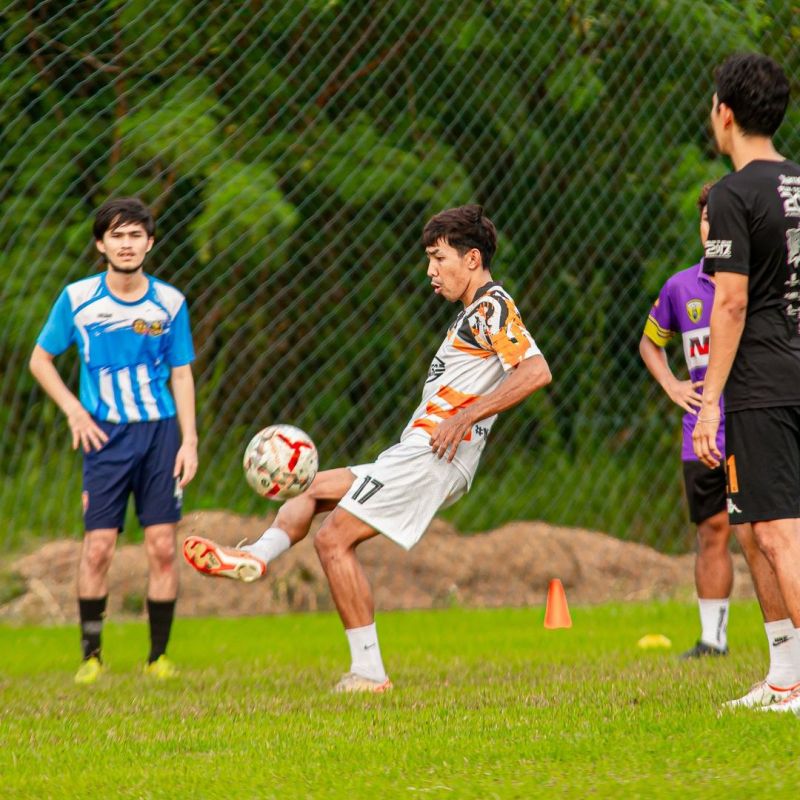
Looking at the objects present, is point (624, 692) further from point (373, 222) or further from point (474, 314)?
point (373, 222)

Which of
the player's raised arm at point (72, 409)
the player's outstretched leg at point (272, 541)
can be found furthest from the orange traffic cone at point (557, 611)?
the player's raised arm at point (72, 409)

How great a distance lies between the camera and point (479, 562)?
9.79 m

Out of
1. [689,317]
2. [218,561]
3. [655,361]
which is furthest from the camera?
[689,317]

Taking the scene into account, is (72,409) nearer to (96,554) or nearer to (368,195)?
(96,554)

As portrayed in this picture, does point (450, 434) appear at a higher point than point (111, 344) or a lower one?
higher

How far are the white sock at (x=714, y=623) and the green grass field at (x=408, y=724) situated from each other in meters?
0.12

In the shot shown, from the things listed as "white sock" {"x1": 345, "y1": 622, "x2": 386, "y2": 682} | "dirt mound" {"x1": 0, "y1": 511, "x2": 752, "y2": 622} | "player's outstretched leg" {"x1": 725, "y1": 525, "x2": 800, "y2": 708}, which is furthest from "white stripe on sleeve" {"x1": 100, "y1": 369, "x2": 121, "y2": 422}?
"player's outstretched leg" {"x1": 725, "y1": 525, "x2": 800, "y2": 708}

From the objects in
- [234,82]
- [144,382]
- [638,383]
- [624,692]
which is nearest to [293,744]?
[624,692]

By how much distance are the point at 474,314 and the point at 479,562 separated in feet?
14.4

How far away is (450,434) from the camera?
5.54 metres

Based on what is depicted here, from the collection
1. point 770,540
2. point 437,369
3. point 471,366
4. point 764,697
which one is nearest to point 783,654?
point 764,697

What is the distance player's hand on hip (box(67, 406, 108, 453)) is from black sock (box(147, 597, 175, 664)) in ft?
2.75

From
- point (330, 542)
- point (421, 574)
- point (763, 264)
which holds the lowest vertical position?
point (421, 574)

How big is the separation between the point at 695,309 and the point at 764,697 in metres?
2.45
